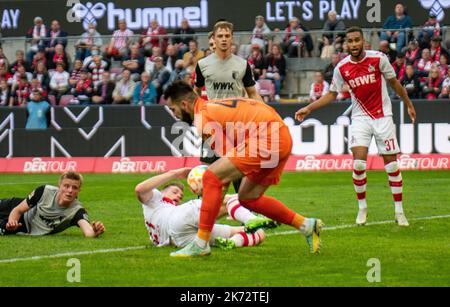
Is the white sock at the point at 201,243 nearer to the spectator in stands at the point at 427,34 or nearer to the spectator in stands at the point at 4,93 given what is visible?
the spectator in stands at the point at 427,34

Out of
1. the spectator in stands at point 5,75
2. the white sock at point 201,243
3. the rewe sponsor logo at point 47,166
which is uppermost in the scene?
the white sock at point 201,243

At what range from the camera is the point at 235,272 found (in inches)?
382

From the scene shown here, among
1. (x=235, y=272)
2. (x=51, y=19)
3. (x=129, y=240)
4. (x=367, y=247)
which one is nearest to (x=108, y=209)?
(x=129, y=240)

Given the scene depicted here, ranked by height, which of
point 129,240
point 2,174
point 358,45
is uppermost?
point 358,45

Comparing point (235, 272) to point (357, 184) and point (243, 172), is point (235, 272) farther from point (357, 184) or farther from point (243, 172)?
point (357, 184)

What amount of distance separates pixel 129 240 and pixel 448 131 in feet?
43.5

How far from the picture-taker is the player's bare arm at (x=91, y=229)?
1259 centimetres

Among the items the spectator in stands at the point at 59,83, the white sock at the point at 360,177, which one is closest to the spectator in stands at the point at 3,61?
the spectator in stands at the point at 59,83

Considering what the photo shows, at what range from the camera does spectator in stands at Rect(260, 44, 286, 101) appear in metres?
27.2

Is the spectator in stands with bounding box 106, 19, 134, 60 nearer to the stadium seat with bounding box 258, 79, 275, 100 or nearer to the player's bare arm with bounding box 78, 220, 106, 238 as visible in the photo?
the stadium seat with bounding box 258, 79, 275, 100

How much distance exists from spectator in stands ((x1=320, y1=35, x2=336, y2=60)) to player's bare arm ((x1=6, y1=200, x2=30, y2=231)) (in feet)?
51.7

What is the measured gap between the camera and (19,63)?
29266 millimetres

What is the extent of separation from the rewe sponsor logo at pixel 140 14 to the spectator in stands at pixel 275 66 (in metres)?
4.81

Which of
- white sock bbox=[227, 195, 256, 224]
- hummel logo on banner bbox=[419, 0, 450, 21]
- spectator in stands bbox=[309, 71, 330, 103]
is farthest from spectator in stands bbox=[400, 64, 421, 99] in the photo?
white sock bbox=[227, 195, 256, 224]
